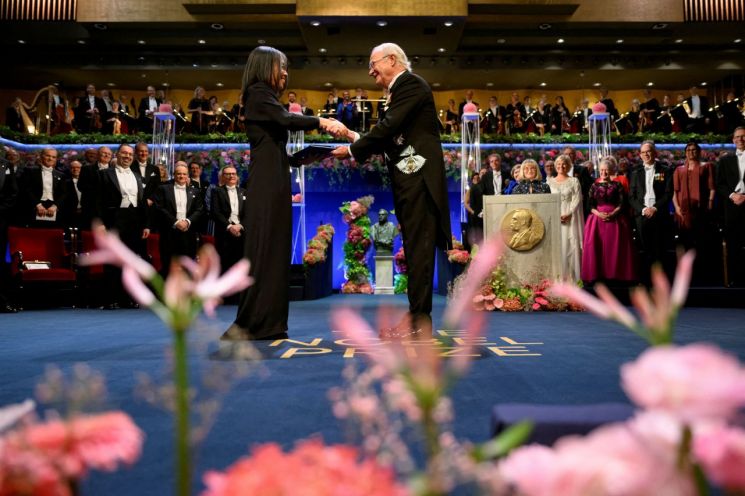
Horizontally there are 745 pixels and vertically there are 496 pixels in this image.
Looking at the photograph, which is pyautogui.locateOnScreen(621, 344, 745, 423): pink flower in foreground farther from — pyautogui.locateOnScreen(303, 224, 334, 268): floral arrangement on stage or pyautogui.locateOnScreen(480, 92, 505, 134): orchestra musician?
pyautogui.locateOnScreen(480, 92, 505, 134): orchestra musician

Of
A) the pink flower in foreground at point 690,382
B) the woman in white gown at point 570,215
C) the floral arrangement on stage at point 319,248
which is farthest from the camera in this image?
the floral arrangement on stage at point 319,248

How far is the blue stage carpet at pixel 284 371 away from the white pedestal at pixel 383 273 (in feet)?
20.5

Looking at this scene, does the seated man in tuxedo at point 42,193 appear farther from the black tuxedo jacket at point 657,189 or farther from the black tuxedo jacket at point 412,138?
the black tuxedo jacket at point 657,189

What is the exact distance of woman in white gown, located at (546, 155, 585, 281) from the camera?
Answer: 7070mm

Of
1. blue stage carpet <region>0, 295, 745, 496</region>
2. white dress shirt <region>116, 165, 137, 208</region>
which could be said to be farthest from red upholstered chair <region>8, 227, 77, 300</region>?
blue stage carpet <region>0, 295, 745, 496</region>

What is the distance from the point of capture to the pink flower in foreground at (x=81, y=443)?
32 centimetres

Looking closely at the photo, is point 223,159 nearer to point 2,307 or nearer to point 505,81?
point 2,307

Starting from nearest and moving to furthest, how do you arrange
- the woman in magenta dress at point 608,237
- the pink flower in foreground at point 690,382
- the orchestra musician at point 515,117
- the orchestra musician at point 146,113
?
the pink flower in foreground at point 690,382 < the woman in magenta dress at point 608,237 < the orchestra musician at point 146,113 < the orchestra musician at point 515,117

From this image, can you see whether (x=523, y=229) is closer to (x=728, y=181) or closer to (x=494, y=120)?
(x=728, y=181)

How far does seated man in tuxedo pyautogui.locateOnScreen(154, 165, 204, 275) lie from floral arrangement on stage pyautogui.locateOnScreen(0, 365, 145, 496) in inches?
258

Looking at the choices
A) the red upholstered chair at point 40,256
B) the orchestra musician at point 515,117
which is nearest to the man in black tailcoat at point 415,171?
the red upholstered chair at point 40,256

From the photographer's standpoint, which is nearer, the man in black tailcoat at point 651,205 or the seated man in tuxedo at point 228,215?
the man in black tailcoat at point 651,205

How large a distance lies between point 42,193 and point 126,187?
1.00 meters

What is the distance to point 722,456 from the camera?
0.27 metres
